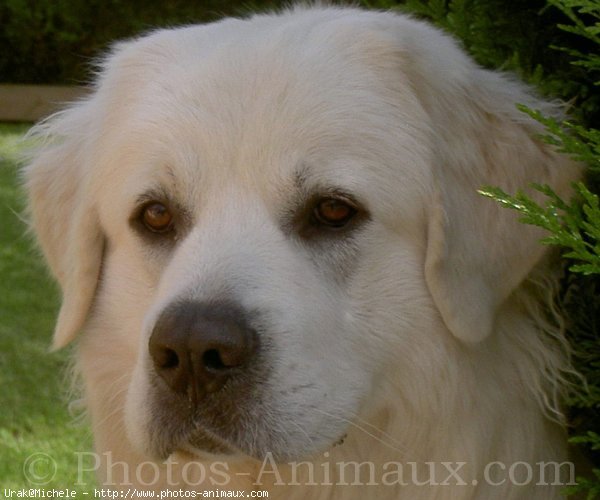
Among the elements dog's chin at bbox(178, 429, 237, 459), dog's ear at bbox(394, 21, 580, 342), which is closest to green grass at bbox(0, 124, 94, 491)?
dog's chin at bbox(178, 429, 237, 459)

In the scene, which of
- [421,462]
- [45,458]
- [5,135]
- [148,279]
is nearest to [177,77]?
[148,279]

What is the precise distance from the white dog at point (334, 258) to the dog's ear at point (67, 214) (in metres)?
0.08

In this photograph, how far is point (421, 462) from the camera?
2.75m

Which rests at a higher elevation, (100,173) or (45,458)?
(100,173)

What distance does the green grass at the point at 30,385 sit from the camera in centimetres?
460

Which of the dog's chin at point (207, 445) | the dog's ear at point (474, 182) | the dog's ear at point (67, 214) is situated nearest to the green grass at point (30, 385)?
the dog's ear at point (67, 214)

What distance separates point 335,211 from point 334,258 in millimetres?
127

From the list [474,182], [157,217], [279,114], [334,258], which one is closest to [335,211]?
[334,258]

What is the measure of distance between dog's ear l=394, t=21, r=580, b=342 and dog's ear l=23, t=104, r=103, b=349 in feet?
3.38

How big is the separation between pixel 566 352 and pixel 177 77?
1.34 meters

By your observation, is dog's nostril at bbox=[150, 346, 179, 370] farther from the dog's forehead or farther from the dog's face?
the dog's forehead

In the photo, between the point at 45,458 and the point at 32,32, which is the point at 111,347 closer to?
the point at 45,458

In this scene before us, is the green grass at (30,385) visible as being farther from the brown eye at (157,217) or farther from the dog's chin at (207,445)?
the dog's chin at (207,445)

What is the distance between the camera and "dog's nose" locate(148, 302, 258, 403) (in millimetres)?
2264
